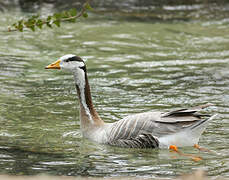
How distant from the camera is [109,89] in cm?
1274

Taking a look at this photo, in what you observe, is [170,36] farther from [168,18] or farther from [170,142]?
[170,142]

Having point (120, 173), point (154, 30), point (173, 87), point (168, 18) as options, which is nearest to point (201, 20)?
point (168, 18)

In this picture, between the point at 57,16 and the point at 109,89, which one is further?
the point at 109,89

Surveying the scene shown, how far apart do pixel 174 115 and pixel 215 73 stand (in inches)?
217

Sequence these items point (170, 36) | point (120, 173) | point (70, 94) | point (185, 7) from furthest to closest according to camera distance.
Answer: point (185, 7) < point (170, 36) < point (70, 94) < point (120, 173)

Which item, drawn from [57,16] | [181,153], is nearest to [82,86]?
[57,16]

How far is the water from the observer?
802 centimetres

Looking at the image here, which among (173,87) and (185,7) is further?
(185,7)

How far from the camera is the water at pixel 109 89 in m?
8.02

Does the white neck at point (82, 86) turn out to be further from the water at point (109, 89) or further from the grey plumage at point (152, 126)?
the grey plumage at point (152, 126)

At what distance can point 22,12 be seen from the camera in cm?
2358

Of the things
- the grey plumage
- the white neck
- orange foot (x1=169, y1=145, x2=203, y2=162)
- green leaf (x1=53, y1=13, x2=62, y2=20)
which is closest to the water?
orange foot (x1=169, y1=145, x2=203, y2=162)

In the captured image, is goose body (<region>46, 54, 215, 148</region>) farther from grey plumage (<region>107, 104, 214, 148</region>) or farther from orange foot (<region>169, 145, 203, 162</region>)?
orange foot (<region>169, 145, 203, 162</region>)

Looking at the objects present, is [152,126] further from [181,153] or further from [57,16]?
[57,16]
